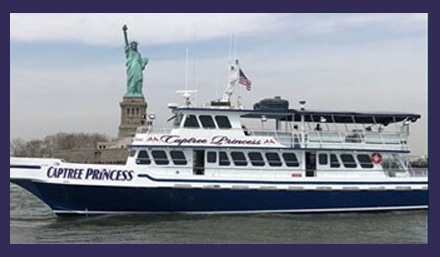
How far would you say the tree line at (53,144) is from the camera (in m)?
74.8

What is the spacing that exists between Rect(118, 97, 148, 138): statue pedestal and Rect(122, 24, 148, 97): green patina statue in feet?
2.46

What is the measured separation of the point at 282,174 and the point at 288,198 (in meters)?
0.85

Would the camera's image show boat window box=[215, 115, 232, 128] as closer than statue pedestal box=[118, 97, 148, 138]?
Yes

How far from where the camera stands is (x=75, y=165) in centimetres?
1723

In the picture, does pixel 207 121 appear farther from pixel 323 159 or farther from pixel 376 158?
pixel 376 158

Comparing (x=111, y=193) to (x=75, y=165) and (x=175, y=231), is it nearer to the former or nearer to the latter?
(x=75, y=165)

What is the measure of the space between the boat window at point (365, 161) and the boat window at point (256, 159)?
3529 mm

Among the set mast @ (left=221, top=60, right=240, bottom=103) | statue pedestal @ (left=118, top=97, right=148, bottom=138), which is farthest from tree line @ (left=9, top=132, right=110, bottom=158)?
mast @ (left=221, top=60, right=240, bottom=103)

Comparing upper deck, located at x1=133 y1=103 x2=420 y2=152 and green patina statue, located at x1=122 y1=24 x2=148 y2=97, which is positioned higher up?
green patina statue, located at x1=122 y1=24 x2=148 y2=97

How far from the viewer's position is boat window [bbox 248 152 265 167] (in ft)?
61.0

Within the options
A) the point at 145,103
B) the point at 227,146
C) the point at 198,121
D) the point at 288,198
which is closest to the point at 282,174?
the point at 288,198

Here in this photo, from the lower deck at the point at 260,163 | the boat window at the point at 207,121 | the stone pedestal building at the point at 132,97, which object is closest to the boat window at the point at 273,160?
the lower deck at the point at 260,163

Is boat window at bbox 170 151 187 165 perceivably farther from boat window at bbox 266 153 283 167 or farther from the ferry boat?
boat window at bbox 266 153 283 167

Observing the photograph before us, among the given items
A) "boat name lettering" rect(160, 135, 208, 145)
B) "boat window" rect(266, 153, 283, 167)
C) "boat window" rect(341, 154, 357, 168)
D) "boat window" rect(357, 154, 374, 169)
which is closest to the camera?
"boat name lettering" rect(160, 135, 208, 145)
